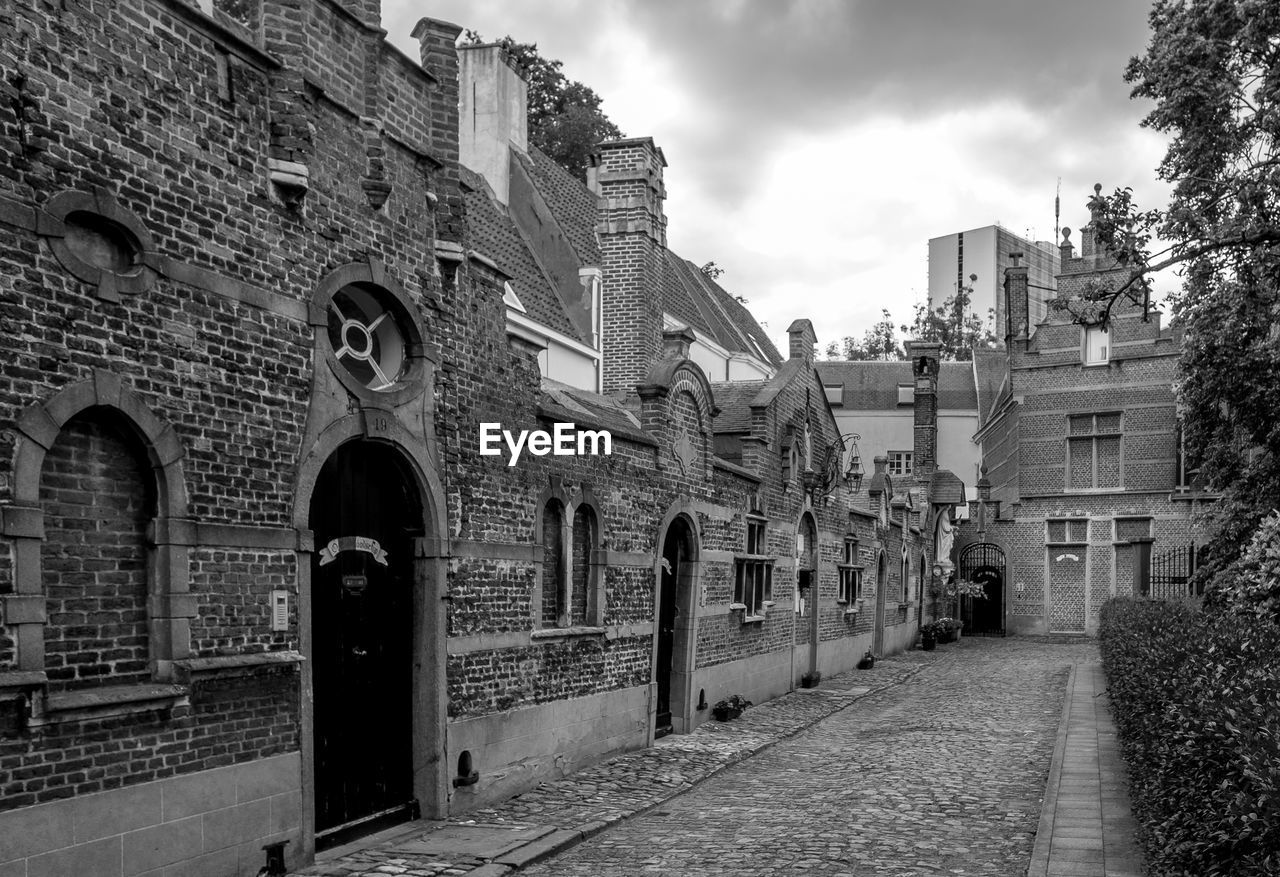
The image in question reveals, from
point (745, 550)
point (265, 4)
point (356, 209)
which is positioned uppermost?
point (265, 4)

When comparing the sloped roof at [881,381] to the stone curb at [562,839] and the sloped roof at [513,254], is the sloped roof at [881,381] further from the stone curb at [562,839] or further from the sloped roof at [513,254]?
the stone curb at [562,839]

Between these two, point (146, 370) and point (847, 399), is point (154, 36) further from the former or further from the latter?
point (847, 399)

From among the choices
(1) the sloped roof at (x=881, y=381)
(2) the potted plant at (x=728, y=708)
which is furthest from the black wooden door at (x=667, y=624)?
(1) the sloped roof at (x=881, y=381)

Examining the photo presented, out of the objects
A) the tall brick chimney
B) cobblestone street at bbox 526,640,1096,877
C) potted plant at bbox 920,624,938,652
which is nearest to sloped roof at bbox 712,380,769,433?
the tall brick chimney

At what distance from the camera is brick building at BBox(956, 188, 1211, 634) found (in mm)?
39250

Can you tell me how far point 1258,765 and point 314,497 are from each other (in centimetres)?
680

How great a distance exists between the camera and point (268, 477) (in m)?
8.76

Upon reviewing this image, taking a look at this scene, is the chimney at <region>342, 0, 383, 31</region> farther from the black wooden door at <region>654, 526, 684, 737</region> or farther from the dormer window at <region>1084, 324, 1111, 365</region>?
the dormer window at <region>1084, 324, 1111, 365</region>

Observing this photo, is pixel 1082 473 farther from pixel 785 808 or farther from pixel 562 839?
pixel 562 839

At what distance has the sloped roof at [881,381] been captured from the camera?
54625 mm

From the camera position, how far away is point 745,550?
19.7 m

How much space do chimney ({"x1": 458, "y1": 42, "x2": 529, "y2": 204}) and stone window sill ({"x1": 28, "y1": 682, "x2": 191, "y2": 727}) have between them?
19.0 meters

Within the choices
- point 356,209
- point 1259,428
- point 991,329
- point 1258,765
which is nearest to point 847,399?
point 991,329

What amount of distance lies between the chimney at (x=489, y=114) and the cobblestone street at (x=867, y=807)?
43.2 ft
